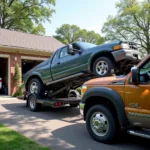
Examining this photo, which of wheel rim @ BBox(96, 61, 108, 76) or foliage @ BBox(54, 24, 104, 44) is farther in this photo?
foliage @ BBox(54, 24, 104, 44)

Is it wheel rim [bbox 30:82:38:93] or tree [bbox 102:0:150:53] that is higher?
tree [bbox 102:0:150:53]

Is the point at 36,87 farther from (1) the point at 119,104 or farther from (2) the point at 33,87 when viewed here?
(1) the point at 119,104

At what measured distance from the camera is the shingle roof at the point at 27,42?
1670 centimetres

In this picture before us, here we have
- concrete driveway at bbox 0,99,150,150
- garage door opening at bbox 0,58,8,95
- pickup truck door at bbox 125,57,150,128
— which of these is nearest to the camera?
pickup truck door at bbox 125,57,150,128

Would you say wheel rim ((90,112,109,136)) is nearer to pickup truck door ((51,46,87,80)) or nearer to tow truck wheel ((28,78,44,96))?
pickup truck door ((51,46,87,80))

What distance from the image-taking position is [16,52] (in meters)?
16.3

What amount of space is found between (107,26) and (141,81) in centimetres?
3763

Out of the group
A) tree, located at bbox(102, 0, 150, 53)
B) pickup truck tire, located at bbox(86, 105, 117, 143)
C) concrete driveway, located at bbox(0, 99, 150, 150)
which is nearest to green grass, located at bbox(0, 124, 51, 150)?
concrete driveway, located at bbox(0, 99, 150, 150)

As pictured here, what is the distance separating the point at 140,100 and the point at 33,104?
601cm

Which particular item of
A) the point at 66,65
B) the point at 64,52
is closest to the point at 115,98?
the point at 66,65

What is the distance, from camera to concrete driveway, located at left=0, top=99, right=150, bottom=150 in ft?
16.6

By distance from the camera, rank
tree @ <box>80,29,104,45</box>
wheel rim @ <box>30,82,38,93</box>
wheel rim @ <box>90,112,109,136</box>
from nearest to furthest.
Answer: wheel rim @ <box>90,112,109,136</box> < wheel rim @ <box>30,82,38,93</box> < tree @ <box>80,29,104,45</box>

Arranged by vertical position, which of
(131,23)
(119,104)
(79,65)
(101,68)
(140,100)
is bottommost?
(119,104)

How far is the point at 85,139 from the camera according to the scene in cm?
555
